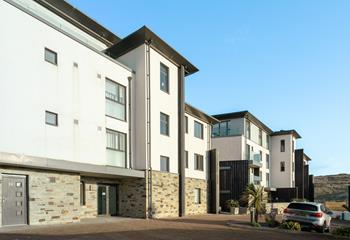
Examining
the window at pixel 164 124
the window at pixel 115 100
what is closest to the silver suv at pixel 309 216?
the window at pixel 164 124

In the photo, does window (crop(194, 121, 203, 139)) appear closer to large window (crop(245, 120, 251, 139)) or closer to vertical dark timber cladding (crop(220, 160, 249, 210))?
vertical dark timber cladding (crop(220, 160, 249, 210))

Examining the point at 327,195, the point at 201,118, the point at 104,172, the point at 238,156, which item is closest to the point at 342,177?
the point at 327,195

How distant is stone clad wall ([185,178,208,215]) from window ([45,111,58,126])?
14.0m

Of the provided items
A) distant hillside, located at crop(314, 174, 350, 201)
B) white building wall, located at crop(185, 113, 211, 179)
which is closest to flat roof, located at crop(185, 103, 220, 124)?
white building wall, located at crop(185, 113, 211, 179)

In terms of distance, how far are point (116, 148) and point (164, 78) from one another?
21.7 ft

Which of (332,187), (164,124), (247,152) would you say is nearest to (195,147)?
(164,124)

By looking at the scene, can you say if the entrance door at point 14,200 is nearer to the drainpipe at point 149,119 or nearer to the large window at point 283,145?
the drainpipe at point 149,119

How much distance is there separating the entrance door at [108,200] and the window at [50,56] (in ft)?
27.3

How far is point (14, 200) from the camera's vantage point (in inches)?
621

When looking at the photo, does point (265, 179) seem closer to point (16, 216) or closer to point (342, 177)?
point (16, 216)

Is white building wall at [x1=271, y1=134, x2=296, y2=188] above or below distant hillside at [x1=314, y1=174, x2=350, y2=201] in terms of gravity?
above

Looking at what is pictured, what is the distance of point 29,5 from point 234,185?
2611cm

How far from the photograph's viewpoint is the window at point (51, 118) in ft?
57.4

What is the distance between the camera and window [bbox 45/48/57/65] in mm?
17812
